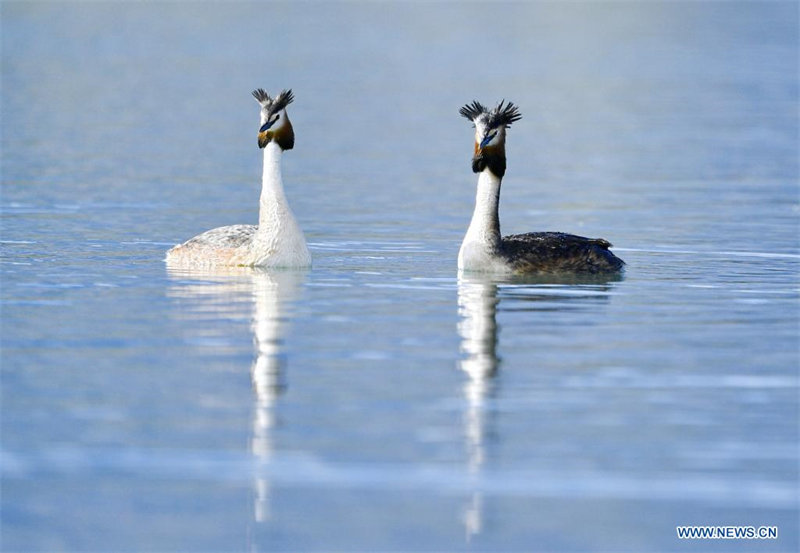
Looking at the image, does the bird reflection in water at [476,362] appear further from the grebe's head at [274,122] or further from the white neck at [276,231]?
the grebe's head at [274,122]

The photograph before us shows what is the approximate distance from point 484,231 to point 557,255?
0.95 m

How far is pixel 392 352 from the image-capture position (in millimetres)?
16391

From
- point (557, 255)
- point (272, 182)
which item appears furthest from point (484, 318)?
point (272, 182)

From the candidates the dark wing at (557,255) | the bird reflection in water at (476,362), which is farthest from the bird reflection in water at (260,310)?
the dark wing at (557,255)

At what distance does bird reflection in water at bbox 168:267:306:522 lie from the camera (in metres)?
12.8

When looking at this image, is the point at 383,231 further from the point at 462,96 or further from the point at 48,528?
the point at 462,96

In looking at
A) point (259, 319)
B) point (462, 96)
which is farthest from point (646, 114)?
point (259, 319)

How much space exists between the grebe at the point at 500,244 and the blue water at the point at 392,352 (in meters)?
0.63

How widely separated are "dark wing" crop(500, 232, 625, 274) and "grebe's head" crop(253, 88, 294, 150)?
10.1ft

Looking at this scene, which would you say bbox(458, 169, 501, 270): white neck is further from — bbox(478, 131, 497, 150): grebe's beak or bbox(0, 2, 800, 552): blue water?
bbox(0, 2, 800, 552): blue water

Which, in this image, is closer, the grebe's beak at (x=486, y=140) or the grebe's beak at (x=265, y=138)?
the grebe's beak at (x=486, y=140)

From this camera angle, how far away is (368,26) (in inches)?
4574

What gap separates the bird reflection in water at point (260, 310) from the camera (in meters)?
12.8

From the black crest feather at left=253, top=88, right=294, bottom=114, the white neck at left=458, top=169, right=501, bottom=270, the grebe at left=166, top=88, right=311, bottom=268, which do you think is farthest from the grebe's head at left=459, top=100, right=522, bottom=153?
the grebe at left=166, top=88, right=311, bottom=268
